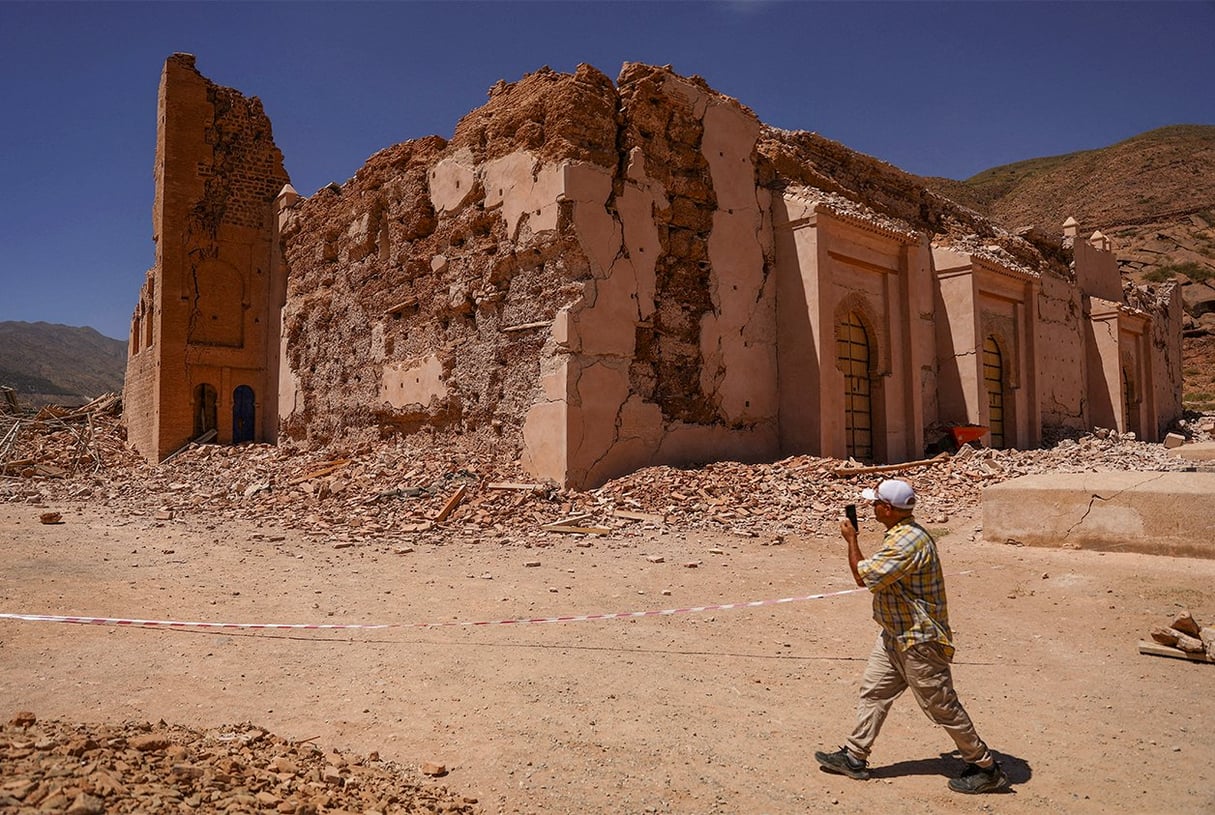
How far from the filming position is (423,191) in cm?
1284

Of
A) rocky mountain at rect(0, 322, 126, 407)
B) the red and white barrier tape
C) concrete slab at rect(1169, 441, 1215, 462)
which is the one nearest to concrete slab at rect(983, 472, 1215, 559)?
the red and white barrier tape

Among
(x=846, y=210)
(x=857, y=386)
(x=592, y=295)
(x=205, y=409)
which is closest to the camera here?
(x=592, y=295)

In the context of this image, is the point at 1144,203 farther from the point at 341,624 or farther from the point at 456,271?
the point at 341,624

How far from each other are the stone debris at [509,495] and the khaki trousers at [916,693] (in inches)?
189

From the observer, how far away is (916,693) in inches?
126

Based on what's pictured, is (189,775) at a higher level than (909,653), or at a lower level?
lower

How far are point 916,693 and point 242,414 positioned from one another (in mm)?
18290

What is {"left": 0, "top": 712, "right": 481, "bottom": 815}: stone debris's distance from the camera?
2211mm

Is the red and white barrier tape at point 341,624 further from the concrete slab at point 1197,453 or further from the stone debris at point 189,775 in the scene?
the concrete slab at point 1197,453

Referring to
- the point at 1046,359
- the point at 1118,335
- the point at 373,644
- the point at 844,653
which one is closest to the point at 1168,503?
the point at 844,653

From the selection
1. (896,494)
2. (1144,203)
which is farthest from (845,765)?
(1144,203)

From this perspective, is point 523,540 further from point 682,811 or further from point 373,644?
point 682,811

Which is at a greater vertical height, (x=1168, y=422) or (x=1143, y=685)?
(x=1168, y=422)

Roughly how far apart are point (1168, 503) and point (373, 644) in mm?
6603
